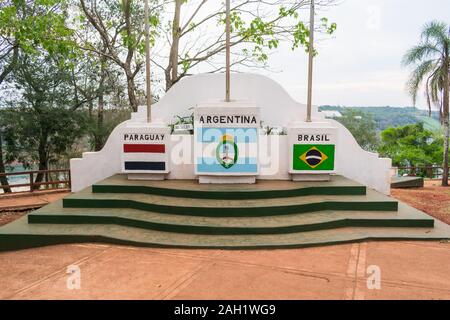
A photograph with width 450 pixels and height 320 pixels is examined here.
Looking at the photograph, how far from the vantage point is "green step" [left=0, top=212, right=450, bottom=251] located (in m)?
5.06

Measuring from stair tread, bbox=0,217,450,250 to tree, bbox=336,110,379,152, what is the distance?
3105 centimetres

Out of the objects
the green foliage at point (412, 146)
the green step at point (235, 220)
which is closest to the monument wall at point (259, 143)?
the green step at point (235, 220)

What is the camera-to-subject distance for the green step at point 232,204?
232 inches

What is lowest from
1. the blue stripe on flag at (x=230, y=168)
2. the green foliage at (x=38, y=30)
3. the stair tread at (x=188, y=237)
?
the stair tread at (x=188, y=237)

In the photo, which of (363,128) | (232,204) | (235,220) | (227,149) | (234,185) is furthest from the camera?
(363,128)

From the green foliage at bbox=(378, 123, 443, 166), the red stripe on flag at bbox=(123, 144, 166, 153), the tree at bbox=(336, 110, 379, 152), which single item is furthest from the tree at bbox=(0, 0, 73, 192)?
the tree at bbox=(336, 110, 379, 152)

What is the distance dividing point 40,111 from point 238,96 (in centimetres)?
1147

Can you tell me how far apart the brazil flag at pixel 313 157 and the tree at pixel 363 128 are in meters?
→ 29.5

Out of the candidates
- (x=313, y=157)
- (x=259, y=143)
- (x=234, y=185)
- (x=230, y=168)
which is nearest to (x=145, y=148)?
(x=230, y=168)

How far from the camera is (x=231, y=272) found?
423 centimetres

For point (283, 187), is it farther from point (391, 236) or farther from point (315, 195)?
point (391, 236)

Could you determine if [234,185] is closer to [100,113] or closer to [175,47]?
[175,47]

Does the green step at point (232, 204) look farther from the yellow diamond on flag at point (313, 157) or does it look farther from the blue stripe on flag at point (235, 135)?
the blue stripe on flag at point (235, 135)

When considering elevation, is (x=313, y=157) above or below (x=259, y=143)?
below
